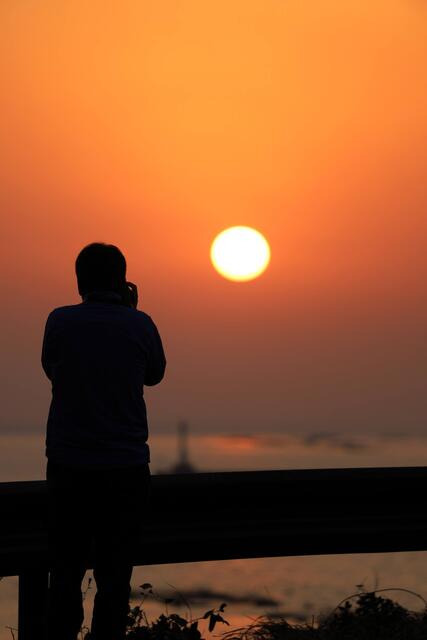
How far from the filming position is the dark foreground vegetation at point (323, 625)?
5.60 m

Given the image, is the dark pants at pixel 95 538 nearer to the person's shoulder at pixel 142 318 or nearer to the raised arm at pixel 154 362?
the raised arm at pixel 154 362

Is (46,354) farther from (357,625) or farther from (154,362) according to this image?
(357,625)

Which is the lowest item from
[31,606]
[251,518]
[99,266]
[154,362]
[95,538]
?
[31,606]

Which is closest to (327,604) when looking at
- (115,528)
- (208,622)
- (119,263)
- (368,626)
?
(368,626)

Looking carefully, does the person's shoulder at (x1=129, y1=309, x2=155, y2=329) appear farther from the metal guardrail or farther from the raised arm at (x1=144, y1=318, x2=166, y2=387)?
the metal guardrail

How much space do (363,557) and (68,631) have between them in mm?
1699

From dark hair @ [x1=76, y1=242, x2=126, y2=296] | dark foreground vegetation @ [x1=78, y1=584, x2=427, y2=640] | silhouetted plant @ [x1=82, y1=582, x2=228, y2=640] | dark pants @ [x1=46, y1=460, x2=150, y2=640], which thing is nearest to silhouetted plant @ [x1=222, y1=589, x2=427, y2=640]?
dark foreground vegetation @ [x1=78, y1=584, x2=427, y2=640]

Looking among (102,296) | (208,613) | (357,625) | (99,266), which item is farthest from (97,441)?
(357,625)

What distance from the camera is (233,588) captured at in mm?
5543

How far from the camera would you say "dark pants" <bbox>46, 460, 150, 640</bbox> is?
4777 millimetres

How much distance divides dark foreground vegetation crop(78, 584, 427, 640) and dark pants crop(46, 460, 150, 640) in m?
0.66

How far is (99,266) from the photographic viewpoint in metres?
4.96

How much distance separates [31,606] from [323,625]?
161 centimetres

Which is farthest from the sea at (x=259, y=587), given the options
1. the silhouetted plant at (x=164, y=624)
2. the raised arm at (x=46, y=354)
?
the raised arm at (x=46, y=354)
